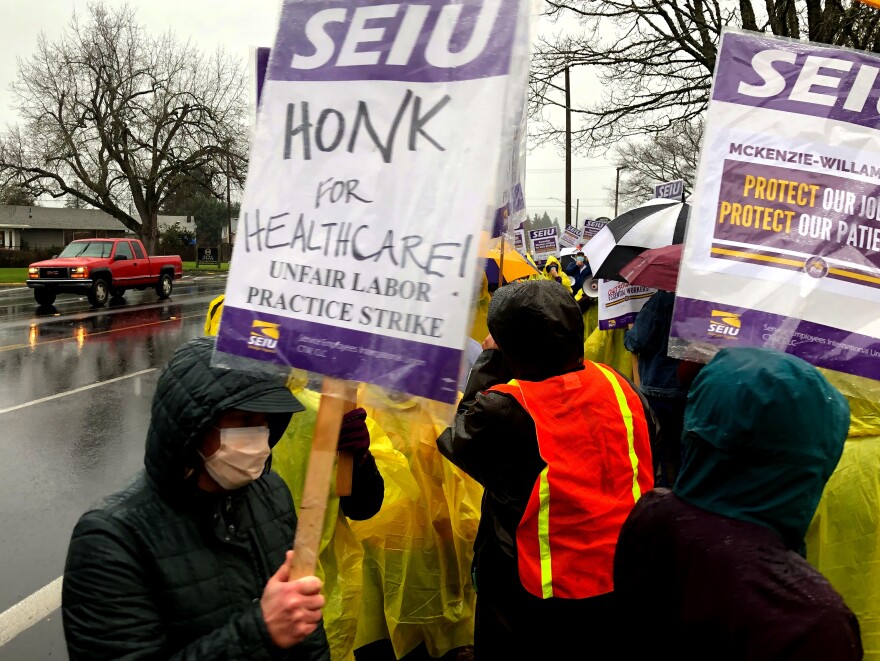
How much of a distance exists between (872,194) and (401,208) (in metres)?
1.37

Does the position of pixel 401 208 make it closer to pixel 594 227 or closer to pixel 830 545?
pixel 830 545

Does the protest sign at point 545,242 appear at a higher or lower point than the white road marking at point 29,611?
higher

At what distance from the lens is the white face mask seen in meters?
1.51

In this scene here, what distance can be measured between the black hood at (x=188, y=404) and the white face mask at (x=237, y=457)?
45 millimetres

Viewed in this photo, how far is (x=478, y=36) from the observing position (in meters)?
1.29

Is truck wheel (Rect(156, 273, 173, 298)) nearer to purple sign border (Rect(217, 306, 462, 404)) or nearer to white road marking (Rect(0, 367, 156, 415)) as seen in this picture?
white road marking (Rect(0, 367, 156, 415))

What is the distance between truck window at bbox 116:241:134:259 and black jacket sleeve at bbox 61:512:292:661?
823 inches

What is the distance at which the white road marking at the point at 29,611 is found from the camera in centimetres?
359

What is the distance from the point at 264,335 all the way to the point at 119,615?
609 mm

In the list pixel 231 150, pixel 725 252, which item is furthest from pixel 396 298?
pixel 231 150

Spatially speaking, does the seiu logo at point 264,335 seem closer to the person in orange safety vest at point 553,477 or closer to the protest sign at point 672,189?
the person in orange safety vest at point 553,477

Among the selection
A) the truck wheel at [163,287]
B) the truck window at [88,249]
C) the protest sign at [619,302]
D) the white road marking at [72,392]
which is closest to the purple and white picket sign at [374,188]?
the protest sign at [619,302]

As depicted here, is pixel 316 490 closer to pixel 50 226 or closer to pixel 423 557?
pixel 423 557

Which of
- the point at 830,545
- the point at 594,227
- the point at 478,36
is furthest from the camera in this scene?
the point at 594,227
